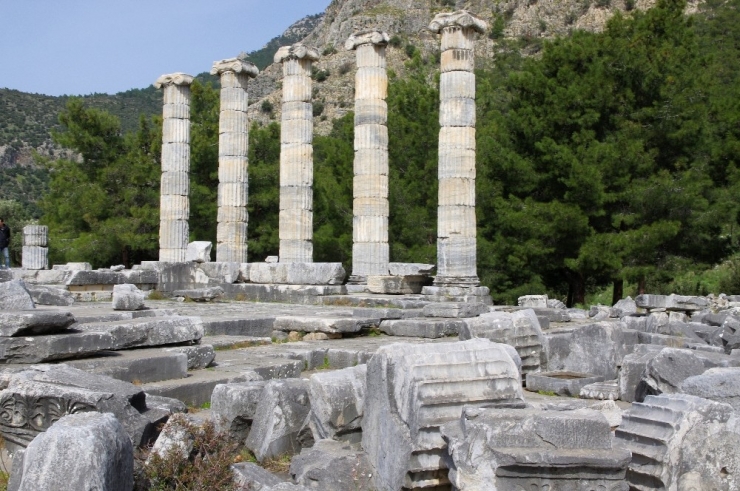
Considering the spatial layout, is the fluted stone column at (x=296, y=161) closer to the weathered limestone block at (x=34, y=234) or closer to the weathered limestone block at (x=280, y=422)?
the weathered limestone block at (x=34, y=234)

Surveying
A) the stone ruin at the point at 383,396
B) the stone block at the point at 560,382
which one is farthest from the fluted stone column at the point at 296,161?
the stone block at the point at 560,382

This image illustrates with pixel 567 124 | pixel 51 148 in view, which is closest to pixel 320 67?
pixel 51 148

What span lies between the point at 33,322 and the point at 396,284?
40.9ft

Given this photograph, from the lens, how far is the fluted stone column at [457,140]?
732 inches

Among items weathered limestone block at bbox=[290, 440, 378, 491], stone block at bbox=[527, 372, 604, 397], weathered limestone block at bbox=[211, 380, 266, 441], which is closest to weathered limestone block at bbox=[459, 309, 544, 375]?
stone block at bbox=[527, 372, 604, 397]

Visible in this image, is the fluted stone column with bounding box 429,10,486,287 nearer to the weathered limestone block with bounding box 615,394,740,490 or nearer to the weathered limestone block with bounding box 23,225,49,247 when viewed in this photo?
the weathered limestone block with bounding box 23,225,49,247

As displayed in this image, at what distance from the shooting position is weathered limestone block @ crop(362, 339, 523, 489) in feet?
15.4

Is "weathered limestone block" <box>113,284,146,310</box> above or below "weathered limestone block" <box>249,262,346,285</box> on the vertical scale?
below

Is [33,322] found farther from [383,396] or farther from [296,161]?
[296,161]

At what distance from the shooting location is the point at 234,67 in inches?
900

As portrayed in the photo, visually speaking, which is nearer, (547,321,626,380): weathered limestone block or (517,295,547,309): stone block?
(547,321,626,380): weathered limestone block

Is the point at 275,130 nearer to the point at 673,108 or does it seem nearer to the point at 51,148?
the point at 673,108

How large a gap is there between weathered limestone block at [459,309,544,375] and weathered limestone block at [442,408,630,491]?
3.40 metres

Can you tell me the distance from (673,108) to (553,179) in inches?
138
